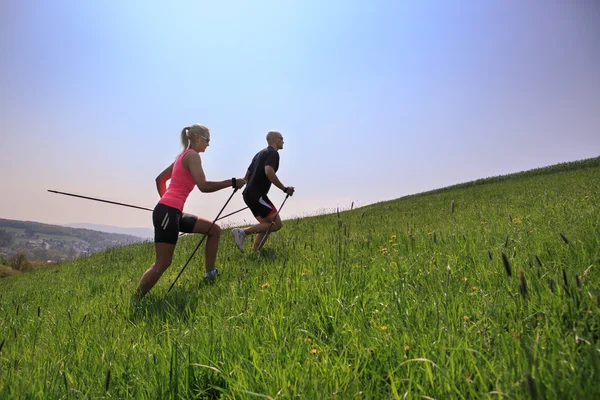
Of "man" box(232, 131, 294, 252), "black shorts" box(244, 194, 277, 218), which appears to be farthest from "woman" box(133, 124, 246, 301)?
"black shorts" box(244, 194, 277, 218)

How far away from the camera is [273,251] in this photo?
6840 mm

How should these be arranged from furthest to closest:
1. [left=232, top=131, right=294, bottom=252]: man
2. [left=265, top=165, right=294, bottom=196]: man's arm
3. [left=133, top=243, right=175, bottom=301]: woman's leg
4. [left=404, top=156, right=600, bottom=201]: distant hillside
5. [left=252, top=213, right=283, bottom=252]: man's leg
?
[left=404, top=156, right=600, bottom=201]: distant hillside, [left=232, top=131, right=294, bottom=252]: man, [left=265, top=165, right=294, bottom=196]: man's arm, [left=252, top=213, right=283, bottom=252]: man's leg, [left=133, top=243, right=175, bottom=301]: woman's leg

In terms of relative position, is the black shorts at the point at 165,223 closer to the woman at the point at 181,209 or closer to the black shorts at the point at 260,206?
the woman at the point at 181,209

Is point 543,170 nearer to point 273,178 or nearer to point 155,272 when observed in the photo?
point 273,178

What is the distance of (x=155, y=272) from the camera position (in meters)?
5.17

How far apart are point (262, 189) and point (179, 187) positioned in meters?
2.42

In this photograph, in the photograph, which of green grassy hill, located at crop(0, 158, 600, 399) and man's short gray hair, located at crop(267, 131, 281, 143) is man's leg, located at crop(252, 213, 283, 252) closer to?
man's short gray hair, located at crop(267, 131, 281, 143)

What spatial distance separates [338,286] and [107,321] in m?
3.06

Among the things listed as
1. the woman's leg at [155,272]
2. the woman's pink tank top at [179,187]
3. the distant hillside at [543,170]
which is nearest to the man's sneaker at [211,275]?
the woman's leg at [155,272]

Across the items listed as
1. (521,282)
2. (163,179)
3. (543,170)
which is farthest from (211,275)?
(543,170)

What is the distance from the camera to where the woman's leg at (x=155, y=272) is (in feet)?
16.8

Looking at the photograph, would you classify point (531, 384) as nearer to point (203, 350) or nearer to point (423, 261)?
point (203, 350)

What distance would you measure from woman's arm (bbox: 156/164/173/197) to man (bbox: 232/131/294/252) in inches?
70.9

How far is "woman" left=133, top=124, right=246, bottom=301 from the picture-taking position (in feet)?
17.1
